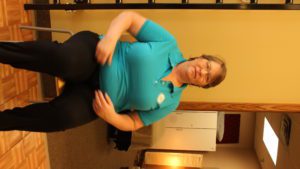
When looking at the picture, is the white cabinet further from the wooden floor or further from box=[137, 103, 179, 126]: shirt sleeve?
box=[137, 103, 179, 126]: shirt sleeve

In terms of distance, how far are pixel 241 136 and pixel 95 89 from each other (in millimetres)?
4497

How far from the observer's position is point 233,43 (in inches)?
83.0

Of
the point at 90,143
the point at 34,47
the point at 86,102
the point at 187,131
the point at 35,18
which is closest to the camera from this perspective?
the point at 34,47

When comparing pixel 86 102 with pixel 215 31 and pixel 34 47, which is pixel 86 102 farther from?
pixel 215 31

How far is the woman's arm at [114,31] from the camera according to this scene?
119cm

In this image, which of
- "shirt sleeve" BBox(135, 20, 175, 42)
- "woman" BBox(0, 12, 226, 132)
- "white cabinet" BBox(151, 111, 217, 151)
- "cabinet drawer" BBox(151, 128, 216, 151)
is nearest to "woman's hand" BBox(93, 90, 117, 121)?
"woman" BBox(0, 12, 226, 132)

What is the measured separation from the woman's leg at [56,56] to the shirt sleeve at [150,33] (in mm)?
206

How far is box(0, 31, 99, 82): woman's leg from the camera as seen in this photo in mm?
1182

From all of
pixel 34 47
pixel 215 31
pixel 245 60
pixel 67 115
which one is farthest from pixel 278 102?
pixel 34 47

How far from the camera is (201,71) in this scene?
131 cm

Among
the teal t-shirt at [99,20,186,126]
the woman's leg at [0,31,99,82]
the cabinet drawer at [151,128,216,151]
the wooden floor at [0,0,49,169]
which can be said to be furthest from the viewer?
the cabinet drawer at [151,128,216,151]

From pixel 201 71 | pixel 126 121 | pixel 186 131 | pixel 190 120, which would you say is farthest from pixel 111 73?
pixel 186 131

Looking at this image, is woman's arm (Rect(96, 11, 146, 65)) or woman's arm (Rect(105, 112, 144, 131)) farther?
woman's arm (Rect(105, 112, 144, 131))

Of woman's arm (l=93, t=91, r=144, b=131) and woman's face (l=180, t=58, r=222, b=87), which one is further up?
woman's face (l=180, t=58, r=222, b=87)
